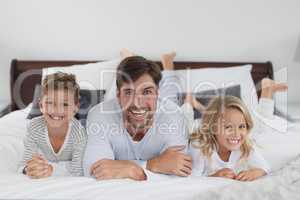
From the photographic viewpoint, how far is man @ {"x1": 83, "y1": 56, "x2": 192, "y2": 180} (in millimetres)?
1478

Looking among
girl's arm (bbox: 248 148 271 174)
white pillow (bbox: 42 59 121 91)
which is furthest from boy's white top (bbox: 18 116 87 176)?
girl's arm (bbox: 248 148 271 174)

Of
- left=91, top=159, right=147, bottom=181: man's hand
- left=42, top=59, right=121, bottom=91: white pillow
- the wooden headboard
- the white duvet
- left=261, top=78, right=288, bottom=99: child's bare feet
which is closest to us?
the white duvet

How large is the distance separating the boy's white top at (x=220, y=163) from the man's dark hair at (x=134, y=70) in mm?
306

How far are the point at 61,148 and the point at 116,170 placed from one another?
213 mm

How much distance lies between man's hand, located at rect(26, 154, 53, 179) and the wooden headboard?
127cm

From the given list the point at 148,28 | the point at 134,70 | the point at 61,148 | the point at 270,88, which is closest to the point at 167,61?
the point at 148,28

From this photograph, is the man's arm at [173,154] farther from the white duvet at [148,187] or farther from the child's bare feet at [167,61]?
the child's bare feet at [167,61]

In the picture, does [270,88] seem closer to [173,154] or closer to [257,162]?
[257,162]

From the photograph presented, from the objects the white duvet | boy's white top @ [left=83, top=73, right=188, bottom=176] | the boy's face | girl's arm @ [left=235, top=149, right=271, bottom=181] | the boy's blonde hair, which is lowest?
the white duvet

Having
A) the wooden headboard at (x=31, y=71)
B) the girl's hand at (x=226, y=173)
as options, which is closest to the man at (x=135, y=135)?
the girl's hand at (x=226, y=173)

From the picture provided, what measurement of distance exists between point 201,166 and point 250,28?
1522 millimetres

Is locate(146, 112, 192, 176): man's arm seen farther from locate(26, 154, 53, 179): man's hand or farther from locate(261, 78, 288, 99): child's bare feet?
locate(261, 78, 288, 99): child's bare feet

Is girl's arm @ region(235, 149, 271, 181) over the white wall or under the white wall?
under

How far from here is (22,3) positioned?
2.74 metres
